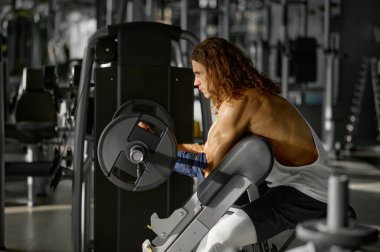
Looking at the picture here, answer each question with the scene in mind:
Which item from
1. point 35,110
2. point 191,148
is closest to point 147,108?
point 191,148

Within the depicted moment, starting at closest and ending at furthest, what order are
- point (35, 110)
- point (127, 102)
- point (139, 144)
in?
point (139, 144), point (127, 102), point (35, 110)

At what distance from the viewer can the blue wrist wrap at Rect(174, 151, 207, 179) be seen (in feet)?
7.63

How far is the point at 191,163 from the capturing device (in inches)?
93.8

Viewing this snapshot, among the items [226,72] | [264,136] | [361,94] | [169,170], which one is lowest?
[361,94]

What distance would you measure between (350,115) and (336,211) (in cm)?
868

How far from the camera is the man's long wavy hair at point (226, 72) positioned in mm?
2287

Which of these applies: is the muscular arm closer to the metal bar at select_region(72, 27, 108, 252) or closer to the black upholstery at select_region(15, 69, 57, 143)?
the metal bar at select_region(72, 27, 108, 252)

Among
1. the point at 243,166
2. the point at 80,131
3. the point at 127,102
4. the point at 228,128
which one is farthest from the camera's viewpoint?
the point at 80,131

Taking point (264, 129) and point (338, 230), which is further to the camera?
point (264, 129)

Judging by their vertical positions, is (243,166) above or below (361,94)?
above

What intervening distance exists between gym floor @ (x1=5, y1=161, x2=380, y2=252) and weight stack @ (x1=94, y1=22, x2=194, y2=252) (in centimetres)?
97

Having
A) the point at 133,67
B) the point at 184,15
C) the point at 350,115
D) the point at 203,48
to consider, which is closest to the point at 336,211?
the point at 203,48

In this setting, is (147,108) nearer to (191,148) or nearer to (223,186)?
(191,148)

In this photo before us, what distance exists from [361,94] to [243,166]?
24.5 feet
